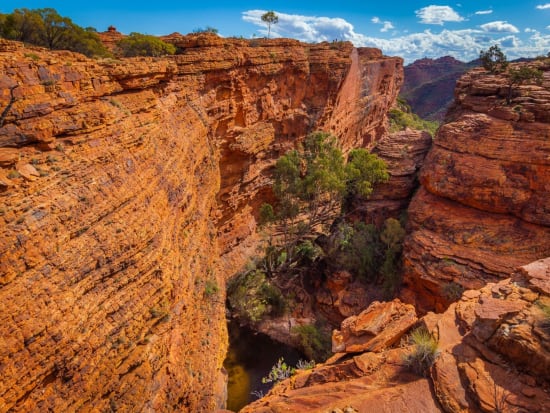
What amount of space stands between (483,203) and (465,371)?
17030 millimetres

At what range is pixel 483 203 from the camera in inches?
787

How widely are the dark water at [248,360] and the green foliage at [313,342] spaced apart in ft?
4.12

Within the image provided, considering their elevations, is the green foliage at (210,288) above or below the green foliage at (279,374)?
above

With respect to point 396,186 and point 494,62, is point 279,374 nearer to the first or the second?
point 396,186

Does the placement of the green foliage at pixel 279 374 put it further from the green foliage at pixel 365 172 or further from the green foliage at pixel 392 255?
the green foliage at pixel 365 172

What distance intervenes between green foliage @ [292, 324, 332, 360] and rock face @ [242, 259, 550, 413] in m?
12.0

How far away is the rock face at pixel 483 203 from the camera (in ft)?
60.1

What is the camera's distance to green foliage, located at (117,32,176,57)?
17.8 metres

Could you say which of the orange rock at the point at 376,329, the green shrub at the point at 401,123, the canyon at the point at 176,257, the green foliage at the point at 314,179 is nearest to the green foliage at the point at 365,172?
the green foliage at the point at 314,179

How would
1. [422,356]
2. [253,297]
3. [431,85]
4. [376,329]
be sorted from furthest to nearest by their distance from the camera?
1. [431,85]
2. [253,297]
3. [376,329]
4. [422,356]

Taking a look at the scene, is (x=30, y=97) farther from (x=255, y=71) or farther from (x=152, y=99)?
(x=255, y=71)

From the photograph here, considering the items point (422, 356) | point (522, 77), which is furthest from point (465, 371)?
point (522, 77)

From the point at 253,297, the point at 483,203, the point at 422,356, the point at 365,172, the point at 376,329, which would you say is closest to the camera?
the point at 422,356

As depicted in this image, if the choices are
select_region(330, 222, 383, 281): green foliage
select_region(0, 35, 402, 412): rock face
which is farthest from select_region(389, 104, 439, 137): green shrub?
select_region(0, 35, 402, 412): rock face
